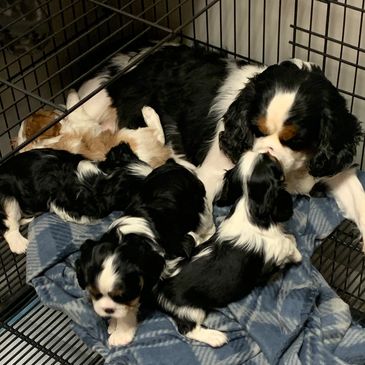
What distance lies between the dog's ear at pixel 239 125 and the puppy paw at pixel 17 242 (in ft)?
2.48

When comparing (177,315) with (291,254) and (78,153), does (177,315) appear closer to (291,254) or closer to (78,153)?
(291,254)

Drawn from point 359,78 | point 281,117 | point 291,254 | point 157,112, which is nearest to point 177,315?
point 291,254

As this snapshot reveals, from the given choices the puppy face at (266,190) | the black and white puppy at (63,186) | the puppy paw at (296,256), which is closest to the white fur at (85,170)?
the black and white puppy at (63,186)

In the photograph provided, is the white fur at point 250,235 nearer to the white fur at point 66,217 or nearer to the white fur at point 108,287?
the white fur at point 108,287

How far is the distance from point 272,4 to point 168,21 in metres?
0.49

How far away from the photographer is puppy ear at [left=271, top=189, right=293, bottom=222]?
2.00 m

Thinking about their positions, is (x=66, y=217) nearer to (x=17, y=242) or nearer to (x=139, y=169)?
(x=17, y=242)

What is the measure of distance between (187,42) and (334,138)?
1.03 metres

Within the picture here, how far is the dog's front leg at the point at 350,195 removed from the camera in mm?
2414

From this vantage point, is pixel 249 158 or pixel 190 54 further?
pixel 190 54

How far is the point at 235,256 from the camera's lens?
2.00 metres

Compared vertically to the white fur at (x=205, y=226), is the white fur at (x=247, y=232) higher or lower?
higher

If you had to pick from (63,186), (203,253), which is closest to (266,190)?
(203,253)

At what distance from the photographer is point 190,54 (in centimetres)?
270
